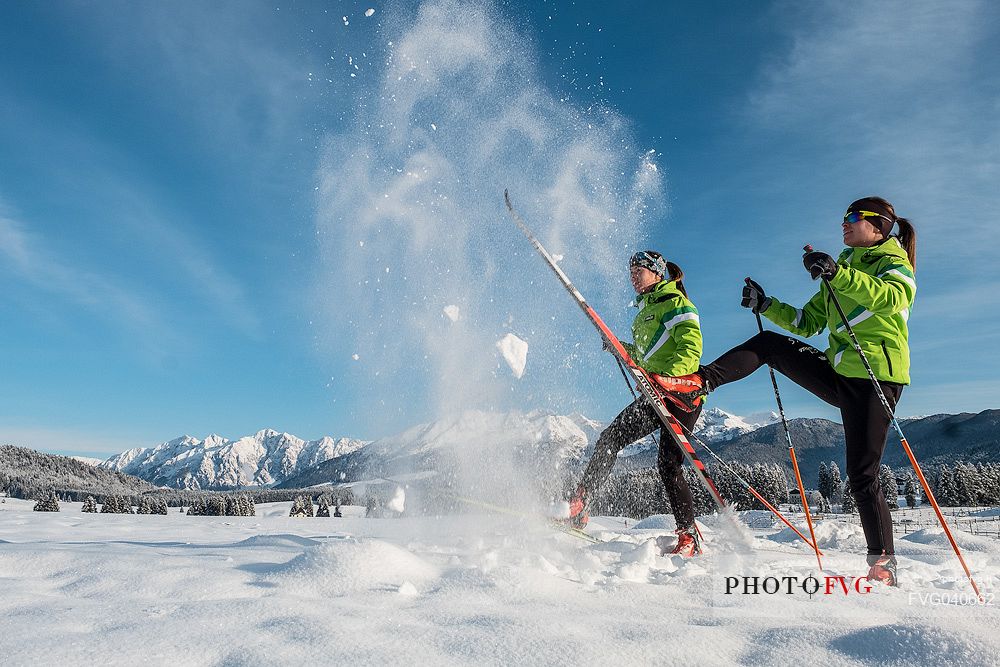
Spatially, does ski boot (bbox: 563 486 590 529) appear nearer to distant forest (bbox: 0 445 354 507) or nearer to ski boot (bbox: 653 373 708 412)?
ski boot (bbox: 653 373 708 412)

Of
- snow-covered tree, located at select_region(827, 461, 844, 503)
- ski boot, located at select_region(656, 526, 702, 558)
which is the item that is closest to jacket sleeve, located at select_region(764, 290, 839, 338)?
ski boot, located at select_region(656, 526, 702, 558)

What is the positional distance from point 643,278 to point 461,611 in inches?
164

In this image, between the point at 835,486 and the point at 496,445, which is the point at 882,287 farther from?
the point at 835,486

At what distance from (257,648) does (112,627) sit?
741 mm

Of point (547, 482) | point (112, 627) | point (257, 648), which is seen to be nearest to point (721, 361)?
point (547, 482)

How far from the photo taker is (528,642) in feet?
7.06

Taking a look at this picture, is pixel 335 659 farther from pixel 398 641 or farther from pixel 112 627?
pixel 112 627

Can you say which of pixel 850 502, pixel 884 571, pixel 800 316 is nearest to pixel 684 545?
pixel 884 571

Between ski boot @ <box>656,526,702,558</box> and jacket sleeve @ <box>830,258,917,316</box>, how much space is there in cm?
252

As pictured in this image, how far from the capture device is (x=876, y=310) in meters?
4.07

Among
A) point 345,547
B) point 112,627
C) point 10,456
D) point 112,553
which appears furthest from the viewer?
point 10,456

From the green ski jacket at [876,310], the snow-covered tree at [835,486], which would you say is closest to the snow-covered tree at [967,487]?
the snow-covered tree at [835,486]

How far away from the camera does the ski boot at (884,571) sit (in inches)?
144

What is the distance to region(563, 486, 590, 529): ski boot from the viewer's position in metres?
5.49
